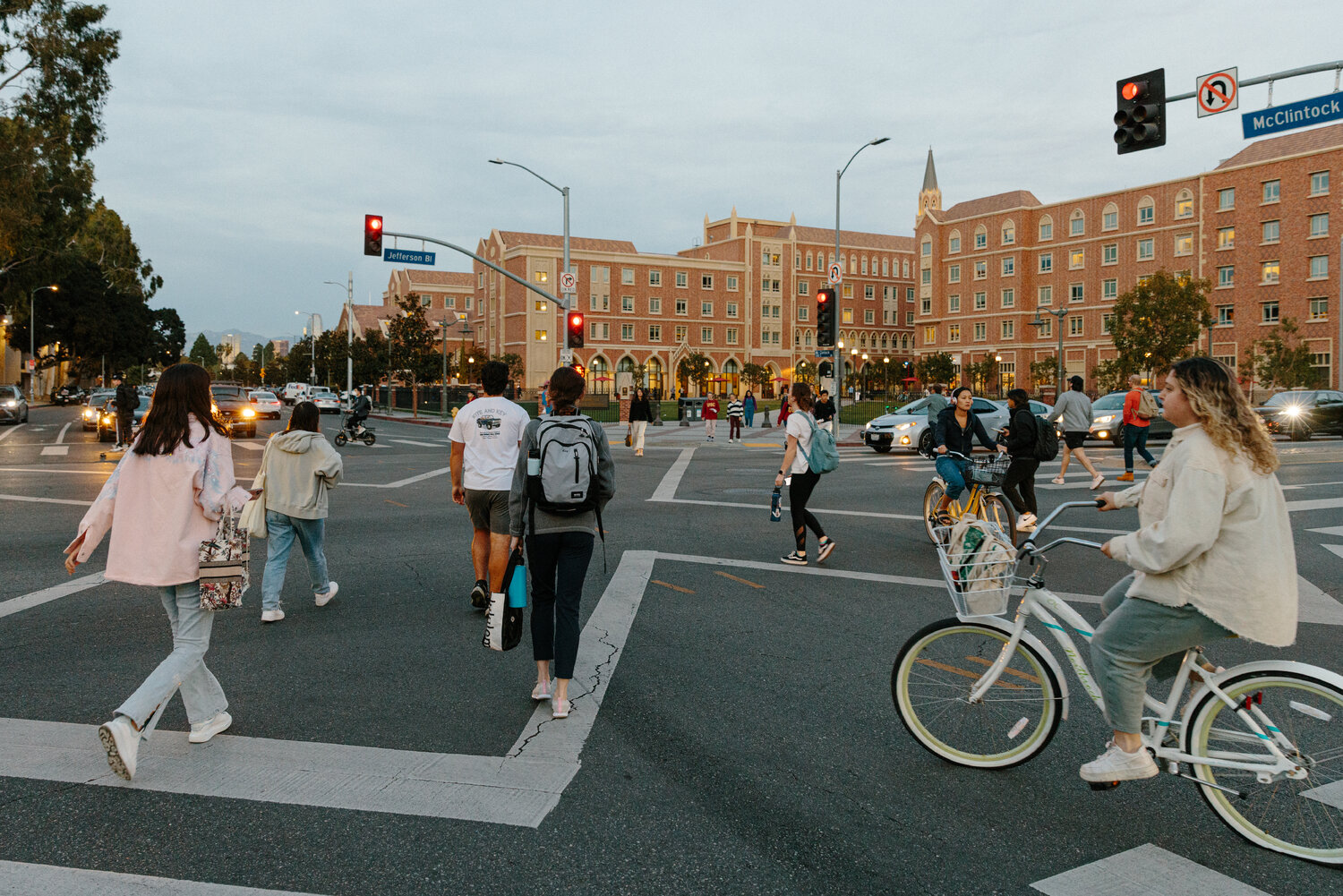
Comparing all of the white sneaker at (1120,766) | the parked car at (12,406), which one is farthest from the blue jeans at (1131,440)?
the parked car at (12,406)

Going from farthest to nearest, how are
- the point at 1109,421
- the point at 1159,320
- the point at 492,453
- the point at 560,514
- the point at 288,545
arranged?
the point at 1159,320 → the point at 1109,421 → the point at 288,545 → the point at 492,453 → the point at 560,514

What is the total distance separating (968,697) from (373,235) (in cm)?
2418

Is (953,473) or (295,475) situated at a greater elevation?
(295,475)

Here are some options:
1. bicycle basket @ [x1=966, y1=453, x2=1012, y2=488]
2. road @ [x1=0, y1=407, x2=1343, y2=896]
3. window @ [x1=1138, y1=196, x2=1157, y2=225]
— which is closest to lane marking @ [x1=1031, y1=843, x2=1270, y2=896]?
road @ [x1=0, y1=407, x2=1343, y2=896]

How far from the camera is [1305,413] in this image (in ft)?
99.2

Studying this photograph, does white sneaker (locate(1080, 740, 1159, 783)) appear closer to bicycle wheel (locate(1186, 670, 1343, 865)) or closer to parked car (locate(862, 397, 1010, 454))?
bicycle wheel (locate(1186, 670, 1343, 865))

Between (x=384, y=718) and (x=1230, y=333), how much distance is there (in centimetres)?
7877

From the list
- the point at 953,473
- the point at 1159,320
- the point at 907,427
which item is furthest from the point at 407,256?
the point at 1159,320

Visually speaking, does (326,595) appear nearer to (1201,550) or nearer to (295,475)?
(295,475)

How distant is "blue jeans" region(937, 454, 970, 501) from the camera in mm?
10055

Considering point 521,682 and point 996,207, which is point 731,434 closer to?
point 521,682

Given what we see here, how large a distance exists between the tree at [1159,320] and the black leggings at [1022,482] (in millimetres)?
49428

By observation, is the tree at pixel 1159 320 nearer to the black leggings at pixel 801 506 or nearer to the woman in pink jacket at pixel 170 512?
the black leggings at pixel 801 506

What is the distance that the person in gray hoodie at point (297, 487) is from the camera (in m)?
7.30
